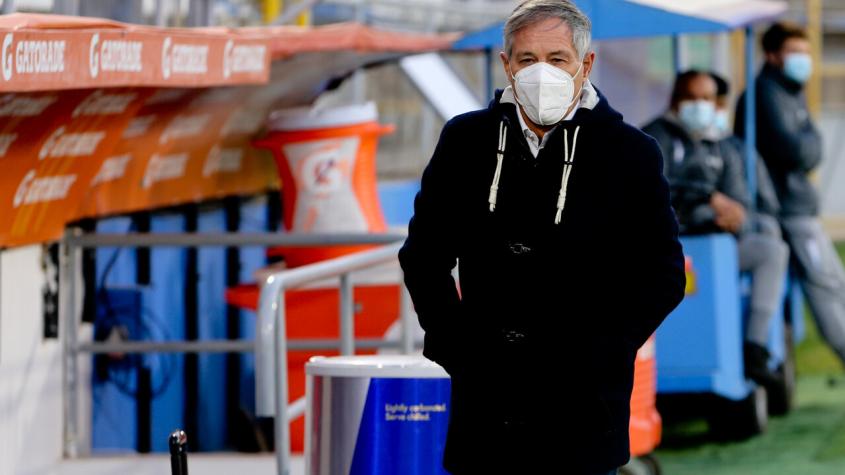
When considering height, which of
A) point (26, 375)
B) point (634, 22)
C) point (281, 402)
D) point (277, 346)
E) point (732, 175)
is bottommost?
point (26, 375)

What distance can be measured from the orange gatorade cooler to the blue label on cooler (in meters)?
3.62

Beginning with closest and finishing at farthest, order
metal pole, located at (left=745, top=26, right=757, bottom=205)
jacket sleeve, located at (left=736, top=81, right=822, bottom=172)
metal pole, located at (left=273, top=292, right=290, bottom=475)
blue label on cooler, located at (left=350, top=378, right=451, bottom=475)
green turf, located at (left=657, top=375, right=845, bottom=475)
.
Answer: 1. blue label on cooler, located at (left=350, top=378, right=451, bottom=475)
2. metal pole, located at (left=273, top=292, right=290, bottom=475)
3. green turf, located at (left=657, top=375, right=845, bottom=475)
4. metal pole, located at (left=745, top=26, right=757, bottom=205)
5. jacket sleeve, located at (left=736, top=81, right=822, bottom=172)

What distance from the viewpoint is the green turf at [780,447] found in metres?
9.11

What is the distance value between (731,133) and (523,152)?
764 centimetres

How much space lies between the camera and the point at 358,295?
827 cm

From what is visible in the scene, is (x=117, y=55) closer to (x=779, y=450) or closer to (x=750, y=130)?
(x=779, y=450)

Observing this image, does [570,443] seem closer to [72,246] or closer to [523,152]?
[523,152]

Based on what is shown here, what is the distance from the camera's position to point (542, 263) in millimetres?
3459

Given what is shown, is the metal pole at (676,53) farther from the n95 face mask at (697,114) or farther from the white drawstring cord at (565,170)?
the white drawstring cord at (565,170)

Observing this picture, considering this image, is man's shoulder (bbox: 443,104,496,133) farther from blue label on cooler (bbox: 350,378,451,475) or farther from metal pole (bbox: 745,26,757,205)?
metal pole (bbox: 745,26,757,205)

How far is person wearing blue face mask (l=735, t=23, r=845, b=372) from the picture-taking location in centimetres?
1116

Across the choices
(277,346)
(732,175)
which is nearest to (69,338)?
(277,346)

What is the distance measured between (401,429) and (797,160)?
6.87 meters

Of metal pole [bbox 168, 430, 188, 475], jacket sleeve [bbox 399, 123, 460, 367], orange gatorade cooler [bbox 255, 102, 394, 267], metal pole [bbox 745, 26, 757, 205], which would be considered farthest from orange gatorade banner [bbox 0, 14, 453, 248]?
metal pole [bbox 745, 26, 757, 205]
